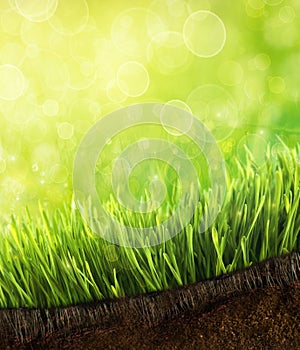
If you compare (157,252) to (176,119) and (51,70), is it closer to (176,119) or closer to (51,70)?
(176,119)

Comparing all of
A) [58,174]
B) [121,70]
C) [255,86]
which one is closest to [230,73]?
[255,86]

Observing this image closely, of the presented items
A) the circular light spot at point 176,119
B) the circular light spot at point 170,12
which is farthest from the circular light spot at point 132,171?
the circular light spot at point 170,12

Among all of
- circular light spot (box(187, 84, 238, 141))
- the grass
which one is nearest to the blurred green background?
circular light spot (box(187, 84, 238, 141))

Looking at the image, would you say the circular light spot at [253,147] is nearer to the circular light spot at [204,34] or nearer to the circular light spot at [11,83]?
the circular light spot at [204,34]

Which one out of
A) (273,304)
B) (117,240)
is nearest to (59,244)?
(117,240)

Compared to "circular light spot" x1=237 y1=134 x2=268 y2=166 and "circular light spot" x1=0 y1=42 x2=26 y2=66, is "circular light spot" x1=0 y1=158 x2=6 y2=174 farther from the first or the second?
"circular light spot" x1=237 y1=134 x2=268 y2=166

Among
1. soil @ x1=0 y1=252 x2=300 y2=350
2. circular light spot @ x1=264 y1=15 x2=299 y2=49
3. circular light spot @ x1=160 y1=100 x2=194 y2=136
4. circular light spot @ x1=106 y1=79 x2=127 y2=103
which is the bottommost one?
soil @ x1=0 y1=252 x2=300 y2=350
